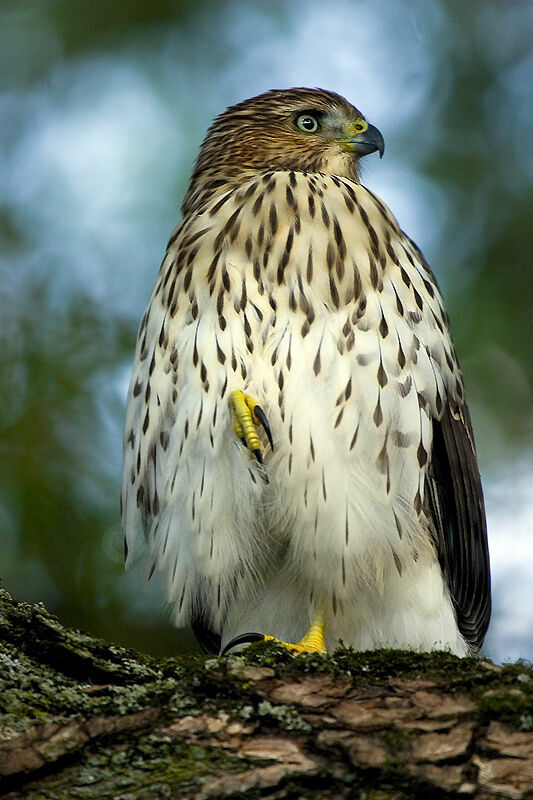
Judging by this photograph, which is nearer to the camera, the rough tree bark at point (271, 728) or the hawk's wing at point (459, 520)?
the rough tree bark at point (271, 728)

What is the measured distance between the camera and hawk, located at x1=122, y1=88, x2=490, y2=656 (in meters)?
3.86

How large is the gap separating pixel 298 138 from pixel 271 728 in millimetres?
3437

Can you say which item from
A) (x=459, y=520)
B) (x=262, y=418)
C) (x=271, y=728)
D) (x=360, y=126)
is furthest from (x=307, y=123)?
(x=271, y=728)

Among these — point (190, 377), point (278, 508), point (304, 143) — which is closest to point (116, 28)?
point (304, 143)

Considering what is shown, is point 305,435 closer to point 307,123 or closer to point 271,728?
point 271,728

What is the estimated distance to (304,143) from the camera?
16.4ft

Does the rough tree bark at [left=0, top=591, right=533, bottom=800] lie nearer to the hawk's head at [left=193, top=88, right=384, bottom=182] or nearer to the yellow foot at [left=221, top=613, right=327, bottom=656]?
the yellow foot at [left=221, top=613, right=327, bottom=656]

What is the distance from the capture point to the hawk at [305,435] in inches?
152

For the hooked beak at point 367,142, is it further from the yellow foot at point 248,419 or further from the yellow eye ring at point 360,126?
the yellow foot at point 248,419

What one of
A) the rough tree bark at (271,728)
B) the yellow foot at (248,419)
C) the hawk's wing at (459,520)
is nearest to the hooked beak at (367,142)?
the hawk's wing at (459,520)

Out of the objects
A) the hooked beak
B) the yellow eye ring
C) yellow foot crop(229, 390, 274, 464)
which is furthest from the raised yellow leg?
the yellow eye ring

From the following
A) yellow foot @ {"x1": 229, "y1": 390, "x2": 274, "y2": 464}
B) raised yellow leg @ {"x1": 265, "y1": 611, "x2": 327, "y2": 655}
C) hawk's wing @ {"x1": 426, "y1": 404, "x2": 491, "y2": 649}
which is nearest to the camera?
yellow foot @ {"x1": 229, "y1": 390, "x2": 274, "y2": 464}

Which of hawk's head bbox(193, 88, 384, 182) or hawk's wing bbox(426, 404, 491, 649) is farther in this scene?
hawk's head bbox(193, 88, 384, 182)

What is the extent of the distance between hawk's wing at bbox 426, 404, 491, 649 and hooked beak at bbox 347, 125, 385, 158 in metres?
1.55
